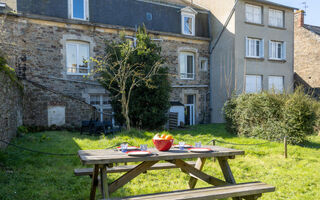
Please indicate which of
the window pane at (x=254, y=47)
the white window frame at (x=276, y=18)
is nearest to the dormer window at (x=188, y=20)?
the window pane at (x=254, y=47)

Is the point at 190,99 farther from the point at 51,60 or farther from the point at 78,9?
the point at 51,60

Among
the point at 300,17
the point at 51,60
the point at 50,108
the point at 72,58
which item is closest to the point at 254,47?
the point at 300,17

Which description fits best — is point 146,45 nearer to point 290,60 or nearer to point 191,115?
point 191,115

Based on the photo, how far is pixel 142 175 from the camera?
5098 mm

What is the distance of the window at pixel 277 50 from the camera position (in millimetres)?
16625

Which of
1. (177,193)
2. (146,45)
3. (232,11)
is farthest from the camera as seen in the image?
(232,11)

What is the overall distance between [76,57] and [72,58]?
0.19 metres

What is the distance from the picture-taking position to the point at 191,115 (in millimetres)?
16250

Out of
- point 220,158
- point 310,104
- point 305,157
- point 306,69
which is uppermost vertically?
point 306,69

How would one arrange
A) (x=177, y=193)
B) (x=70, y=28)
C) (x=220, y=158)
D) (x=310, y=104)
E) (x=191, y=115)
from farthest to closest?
(x=191, y=115) < (x=70, y=28) < (x=310, y=104) < (x=220, y=158) < (x=177, y=193)

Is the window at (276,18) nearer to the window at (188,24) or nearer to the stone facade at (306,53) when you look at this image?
the stone facade at (306,53)

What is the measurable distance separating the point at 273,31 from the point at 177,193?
16.1 m

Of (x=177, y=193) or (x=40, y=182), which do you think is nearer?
(x=177, y=193)

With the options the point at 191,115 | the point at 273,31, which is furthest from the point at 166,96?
the point at 273,31
